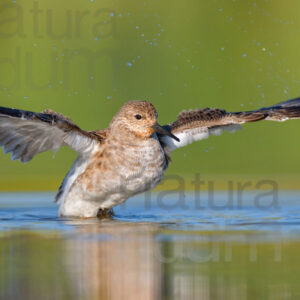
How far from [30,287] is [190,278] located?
3.41 ft

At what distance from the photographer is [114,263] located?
6.29 meters

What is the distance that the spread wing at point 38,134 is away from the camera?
8.39 m

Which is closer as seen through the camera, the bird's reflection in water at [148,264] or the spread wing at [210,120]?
the bird's reflection in water at [148,264]

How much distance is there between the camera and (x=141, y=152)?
29.4 ft

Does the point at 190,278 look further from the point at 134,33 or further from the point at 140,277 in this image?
the point at 134,33

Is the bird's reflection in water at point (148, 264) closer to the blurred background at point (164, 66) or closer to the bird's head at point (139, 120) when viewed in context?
the bird's head at point (139, 120)

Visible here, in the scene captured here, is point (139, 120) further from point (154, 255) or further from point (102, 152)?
point (154, 255)

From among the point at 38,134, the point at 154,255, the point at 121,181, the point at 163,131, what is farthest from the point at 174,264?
the point at 38,134

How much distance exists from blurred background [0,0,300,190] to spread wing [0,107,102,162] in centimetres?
467

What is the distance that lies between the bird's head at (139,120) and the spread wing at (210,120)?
60 cm

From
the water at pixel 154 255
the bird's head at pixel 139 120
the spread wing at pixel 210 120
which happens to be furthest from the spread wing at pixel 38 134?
the spread wing at pixel 210 120

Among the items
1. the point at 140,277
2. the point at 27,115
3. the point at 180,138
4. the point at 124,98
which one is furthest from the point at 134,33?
the point at 140,277

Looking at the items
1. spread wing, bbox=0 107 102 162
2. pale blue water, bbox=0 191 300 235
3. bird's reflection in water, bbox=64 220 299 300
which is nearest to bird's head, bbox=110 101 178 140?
spread wing, bbox=0 107 102 162

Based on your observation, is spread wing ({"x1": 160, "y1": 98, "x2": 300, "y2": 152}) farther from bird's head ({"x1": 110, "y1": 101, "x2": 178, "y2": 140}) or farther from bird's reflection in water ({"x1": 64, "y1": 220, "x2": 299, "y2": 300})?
bird's reflection in water ({"x1": 64, "y1": 220, "x2": 299, "y2": 300})
